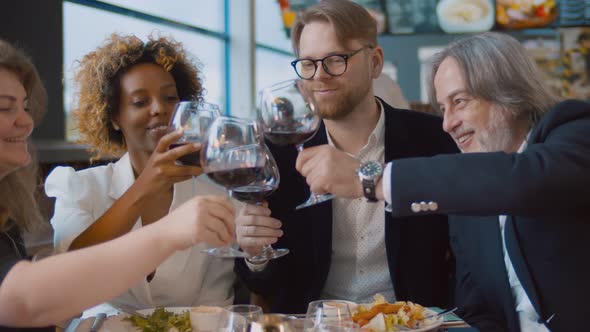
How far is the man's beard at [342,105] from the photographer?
2.19m

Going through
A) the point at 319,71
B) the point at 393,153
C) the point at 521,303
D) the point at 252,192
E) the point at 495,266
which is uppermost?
the point at 319,71

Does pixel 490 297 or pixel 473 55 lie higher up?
pixel 473 55

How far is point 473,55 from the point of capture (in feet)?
5.98

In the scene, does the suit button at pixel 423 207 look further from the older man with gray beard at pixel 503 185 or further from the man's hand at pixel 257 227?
the man's hand at pixel 257 227

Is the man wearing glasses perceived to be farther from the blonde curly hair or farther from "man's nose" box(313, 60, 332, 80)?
the blonde curly hair

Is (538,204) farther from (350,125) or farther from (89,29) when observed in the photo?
(89,29)

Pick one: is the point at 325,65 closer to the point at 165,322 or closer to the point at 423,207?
the point at 423,207

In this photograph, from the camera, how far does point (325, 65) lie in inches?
83.6

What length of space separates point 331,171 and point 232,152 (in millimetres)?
240

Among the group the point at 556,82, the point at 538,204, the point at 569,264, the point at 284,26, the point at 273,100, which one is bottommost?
the point at 569,264

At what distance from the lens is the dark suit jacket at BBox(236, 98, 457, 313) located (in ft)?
6.92

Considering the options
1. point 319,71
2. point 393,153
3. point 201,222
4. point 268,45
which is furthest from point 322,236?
point 268,45

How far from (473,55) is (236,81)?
6.57 metres

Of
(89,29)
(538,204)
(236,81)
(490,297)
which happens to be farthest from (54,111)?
(236,81)
